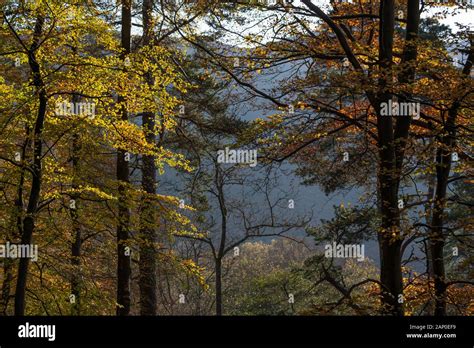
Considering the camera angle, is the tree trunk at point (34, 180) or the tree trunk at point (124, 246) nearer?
the tree trunk at point (34, 180)

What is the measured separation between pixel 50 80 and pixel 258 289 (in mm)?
24786

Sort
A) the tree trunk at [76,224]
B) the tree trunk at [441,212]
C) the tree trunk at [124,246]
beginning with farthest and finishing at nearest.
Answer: the tree trunk at [124,246] → the tree trunk at [76,224] → the tree trunk at [441,212]

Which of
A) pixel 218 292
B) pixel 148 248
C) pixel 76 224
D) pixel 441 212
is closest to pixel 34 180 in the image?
pixel 76 224

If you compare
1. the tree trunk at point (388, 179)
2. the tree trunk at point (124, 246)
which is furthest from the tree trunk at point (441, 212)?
the tree trunk at point (124, 246)

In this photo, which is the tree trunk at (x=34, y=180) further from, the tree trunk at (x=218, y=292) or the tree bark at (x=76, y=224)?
the tree trunk at (x=218, y=292)

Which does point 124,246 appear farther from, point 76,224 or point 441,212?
point 441,212

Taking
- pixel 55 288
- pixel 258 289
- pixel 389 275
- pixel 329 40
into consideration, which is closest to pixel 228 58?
pixel 329 40

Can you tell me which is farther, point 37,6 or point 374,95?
point 374,95

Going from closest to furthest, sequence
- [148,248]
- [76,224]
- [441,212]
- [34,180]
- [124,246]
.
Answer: [34,180] → [441,212] → [76,224] → [124,246] → [148,248]

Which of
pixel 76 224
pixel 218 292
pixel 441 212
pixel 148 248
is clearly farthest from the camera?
pixel 218 292

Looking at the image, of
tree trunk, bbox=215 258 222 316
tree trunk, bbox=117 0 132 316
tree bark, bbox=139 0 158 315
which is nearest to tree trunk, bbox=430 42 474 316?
tree bark, bbox=139 0 158 315

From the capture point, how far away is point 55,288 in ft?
40.5

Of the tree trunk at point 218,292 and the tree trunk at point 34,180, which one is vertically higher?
the tree trunk at point 34,180
